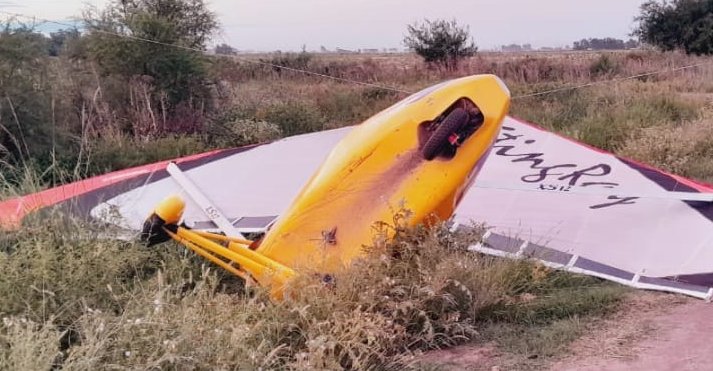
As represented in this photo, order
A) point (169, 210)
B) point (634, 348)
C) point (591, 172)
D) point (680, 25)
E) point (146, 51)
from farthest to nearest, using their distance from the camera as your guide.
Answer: point (680, 25), point (146, 51), point (591, 172), point (169, 210), point (634, 348)

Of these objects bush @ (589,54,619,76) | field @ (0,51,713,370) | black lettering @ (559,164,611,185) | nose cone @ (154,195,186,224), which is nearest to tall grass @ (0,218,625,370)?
field @ (0,51,713,370)

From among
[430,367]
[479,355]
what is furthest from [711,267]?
[430,367]

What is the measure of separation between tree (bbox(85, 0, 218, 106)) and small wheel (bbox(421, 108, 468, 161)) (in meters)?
5.99

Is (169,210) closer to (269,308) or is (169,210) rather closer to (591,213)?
(269,308)

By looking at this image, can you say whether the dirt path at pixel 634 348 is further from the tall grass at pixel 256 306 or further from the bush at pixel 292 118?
the bush at pixel 292 118

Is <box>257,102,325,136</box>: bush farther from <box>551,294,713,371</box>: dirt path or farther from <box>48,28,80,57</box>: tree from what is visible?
<box>551,294,713,371</box>: dirt path

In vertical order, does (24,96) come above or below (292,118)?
above

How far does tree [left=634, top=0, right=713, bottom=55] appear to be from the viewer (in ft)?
79.8

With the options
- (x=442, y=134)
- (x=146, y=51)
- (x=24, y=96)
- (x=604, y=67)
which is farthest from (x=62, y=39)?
(x=604, y=67)

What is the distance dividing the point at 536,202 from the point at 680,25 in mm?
23317

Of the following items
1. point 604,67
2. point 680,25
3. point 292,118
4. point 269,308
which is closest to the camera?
point 269,308

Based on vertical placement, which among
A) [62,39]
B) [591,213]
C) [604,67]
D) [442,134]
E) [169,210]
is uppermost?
[62,39]

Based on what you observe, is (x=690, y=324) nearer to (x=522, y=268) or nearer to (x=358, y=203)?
(x=522, y=268)

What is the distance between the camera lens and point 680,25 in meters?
25.4
